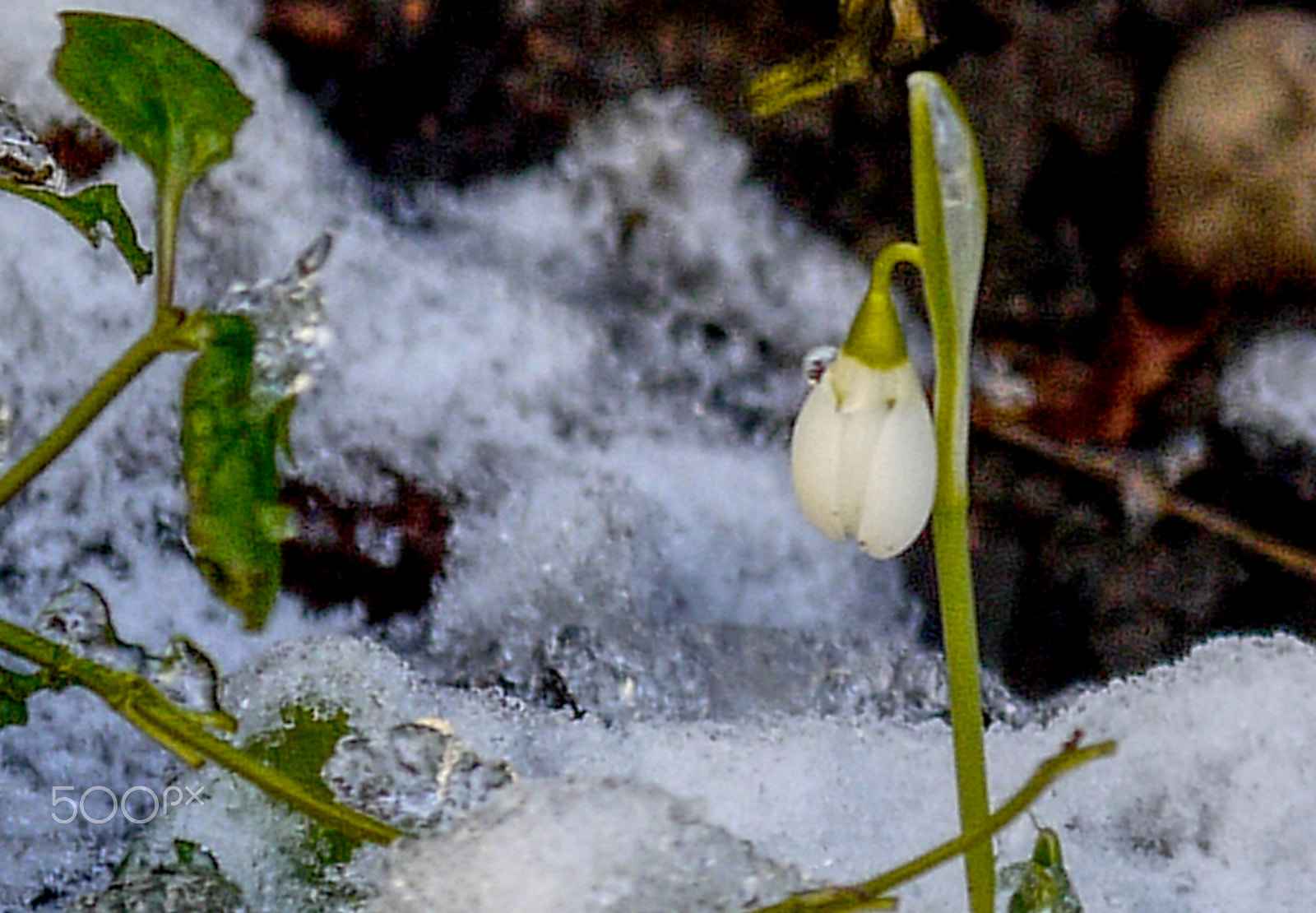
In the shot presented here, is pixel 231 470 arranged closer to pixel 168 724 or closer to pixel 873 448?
pixel 168 724

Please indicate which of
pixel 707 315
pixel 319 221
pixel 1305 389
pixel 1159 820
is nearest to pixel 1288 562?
pixel 1305 389

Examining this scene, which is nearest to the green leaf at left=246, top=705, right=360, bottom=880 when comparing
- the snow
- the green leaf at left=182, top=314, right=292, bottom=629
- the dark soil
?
the green leaf at left=182, top=314, right=292, bottom=629

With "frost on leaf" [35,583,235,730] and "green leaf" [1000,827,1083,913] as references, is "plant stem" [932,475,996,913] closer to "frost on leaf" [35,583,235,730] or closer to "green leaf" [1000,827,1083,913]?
"green leaf" [1000,827,1083,913]

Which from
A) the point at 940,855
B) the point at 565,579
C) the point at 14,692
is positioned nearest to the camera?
the point at 940,855

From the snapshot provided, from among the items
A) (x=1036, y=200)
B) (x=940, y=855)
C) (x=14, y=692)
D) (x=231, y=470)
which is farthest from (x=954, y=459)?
(x=1036, y=200)

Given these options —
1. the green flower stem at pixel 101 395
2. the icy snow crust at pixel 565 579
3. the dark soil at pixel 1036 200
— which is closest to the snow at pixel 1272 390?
the dark soil at pixel 1036 200

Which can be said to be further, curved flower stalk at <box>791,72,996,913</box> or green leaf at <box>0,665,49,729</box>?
green leaf at <box>0,665,49,729</box>

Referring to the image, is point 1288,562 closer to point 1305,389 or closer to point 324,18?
point 1305,389
